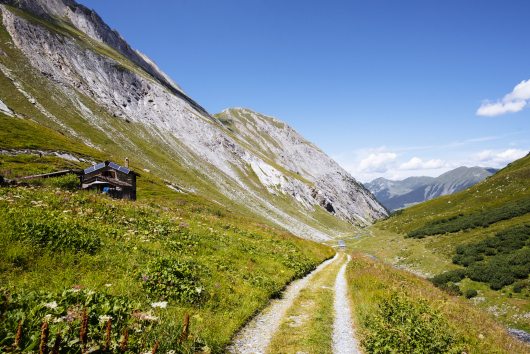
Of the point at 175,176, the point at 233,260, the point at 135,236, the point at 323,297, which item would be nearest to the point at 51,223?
the point at 135,236

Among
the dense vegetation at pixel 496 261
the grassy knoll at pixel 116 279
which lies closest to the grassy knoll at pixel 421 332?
the grassy knoll at pixel 116 279

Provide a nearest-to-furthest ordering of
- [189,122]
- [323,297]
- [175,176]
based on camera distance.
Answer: [323,297]
[175,176]
[189,122]

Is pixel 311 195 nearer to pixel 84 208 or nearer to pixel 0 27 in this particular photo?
pixel 84 208

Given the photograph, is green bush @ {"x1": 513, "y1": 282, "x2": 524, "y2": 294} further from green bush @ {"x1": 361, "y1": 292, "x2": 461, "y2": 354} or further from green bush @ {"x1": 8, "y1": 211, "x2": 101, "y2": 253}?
green bush @ {"x1": 8, "y1": 211, "x2": 101, "y2": 253}

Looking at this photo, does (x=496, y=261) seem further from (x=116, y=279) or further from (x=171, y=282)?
(x=116, y=279)

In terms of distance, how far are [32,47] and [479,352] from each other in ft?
460

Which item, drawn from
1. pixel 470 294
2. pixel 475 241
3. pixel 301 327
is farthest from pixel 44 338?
pixel 475 241

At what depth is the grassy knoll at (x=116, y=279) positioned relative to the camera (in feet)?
16.3

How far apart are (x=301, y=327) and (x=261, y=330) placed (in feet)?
5.29

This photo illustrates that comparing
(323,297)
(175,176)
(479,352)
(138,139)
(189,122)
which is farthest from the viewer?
(189,122)

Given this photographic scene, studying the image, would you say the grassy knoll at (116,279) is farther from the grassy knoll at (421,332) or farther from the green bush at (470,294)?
the green bush at (470,294)

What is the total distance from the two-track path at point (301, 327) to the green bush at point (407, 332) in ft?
2.79

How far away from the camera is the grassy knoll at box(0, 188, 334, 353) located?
16.3 ft

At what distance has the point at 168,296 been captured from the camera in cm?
846
